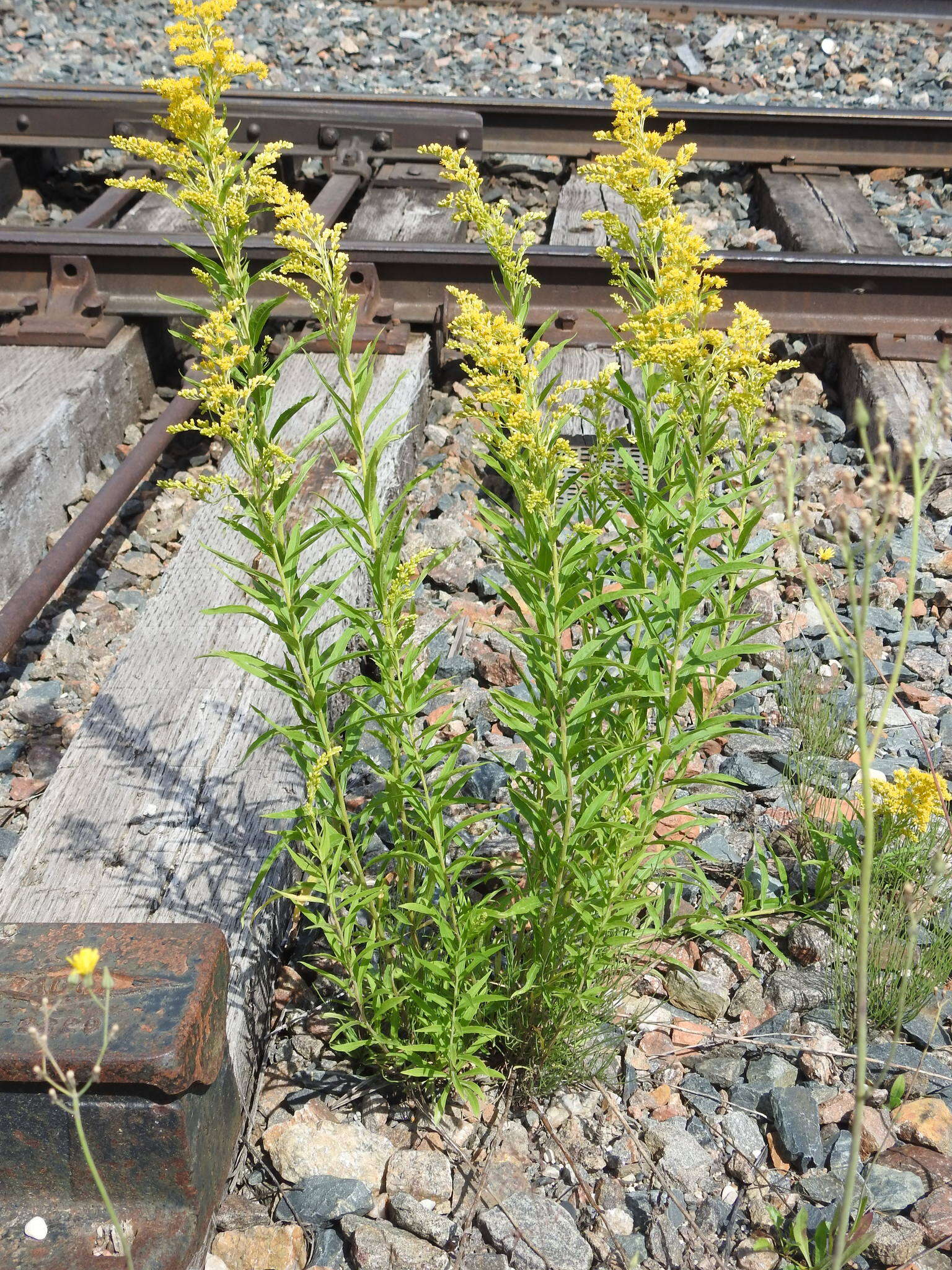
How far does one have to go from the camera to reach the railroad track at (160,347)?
2531mm

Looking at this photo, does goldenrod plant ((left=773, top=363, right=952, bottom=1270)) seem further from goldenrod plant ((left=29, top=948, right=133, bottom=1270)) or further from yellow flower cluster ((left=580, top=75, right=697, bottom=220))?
goldenrod plant ((left=29, top=948, right=133, bottom=1270))

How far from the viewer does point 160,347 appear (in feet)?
17.3

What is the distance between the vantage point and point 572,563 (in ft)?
6.57

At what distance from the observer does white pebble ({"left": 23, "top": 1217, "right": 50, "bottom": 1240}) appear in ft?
6.38

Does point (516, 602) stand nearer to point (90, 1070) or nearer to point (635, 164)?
point (635, 164)

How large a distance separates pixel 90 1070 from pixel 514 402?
1240 mm

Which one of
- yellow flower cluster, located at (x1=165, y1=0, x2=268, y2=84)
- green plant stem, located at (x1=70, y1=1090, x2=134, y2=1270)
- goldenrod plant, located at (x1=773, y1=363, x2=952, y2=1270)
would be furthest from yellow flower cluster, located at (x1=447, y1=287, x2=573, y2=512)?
green plant stem, located at (x1=70, y1=1090, x2=134, y2=1270)

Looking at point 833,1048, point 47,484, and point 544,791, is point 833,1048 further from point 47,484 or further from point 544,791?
point 47,484

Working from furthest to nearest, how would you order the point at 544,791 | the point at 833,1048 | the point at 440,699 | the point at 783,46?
the point at 783,46
the point at 440,699
the point at 833,1048
the point at 544,791

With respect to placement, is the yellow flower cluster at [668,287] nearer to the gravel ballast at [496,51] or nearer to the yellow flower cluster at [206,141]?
the yellow flower cluster at [206,141]

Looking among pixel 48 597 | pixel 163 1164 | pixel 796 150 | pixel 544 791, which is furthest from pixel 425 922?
pixel 796 150

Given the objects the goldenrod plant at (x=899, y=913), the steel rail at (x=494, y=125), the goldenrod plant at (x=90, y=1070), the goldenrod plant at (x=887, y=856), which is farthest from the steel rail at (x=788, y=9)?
the goldenrod plant at (x=90, y=1070)

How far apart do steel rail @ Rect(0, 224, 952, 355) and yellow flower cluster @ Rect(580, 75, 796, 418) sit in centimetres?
292

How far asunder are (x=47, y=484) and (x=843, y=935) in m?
3.18
